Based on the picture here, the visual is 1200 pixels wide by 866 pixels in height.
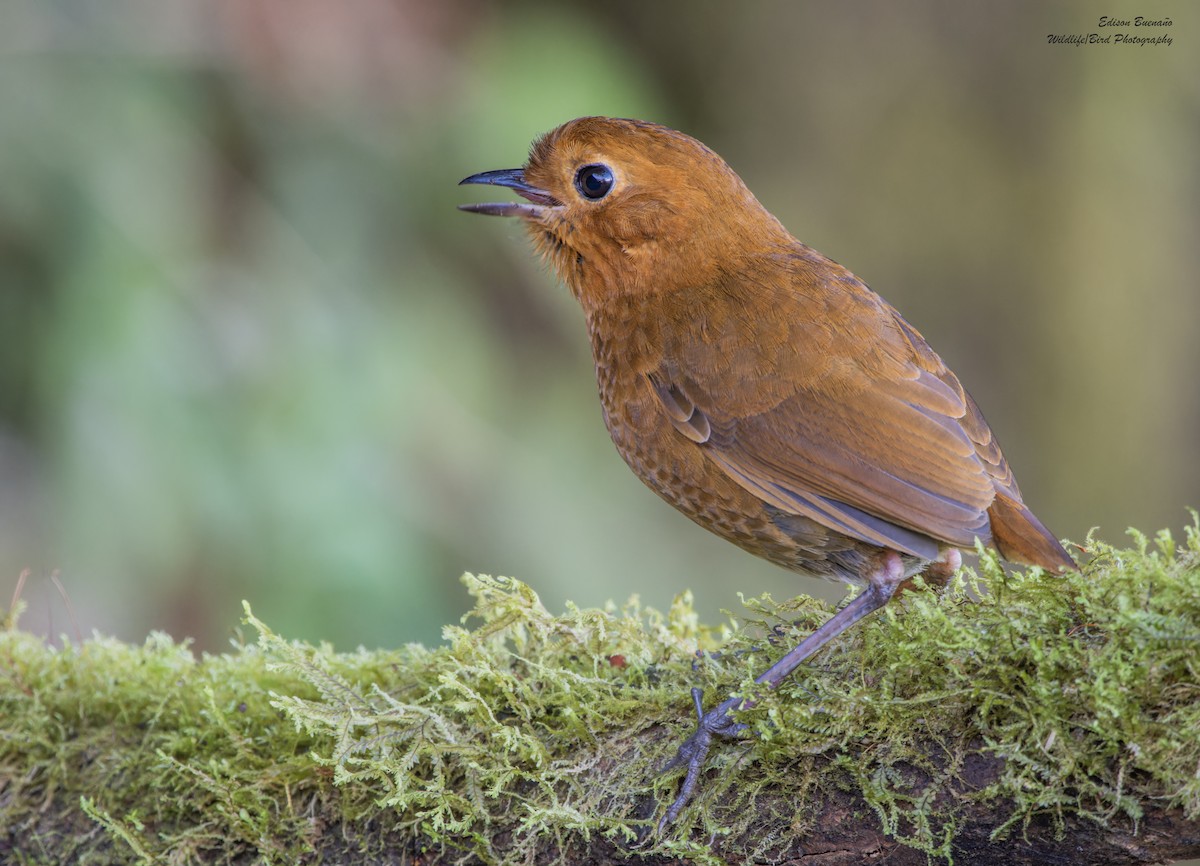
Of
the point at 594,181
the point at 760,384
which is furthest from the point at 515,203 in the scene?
the point at 760,384

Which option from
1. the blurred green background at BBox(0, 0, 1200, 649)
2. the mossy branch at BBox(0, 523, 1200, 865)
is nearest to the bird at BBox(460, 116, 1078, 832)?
the mossy branch at BBox(0, 523, 1200, 865)

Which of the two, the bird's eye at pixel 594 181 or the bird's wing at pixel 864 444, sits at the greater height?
the bird's eye at pixel 594 181

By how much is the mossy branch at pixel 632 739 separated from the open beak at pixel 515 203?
3.51ft

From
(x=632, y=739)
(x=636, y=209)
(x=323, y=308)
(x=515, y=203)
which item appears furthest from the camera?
(x=323, y=308)

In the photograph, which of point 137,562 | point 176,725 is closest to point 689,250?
point 176,725

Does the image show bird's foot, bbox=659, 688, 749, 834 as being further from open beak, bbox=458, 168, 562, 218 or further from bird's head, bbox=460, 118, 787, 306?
open beak, bbox=458, 168, 562, 218

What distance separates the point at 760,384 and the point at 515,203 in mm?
903

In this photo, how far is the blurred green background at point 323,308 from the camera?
387cm

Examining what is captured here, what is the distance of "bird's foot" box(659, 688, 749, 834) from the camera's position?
2.16m

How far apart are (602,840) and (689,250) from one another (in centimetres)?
153

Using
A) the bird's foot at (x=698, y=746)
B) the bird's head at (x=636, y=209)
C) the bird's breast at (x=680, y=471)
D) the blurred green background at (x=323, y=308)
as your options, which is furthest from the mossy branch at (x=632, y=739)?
the blurred green background at (x=323, y=308)

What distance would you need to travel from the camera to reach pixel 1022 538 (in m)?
2.60

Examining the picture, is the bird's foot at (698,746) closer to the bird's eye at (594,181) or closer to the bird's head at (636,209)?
the bird's head at (636,209)

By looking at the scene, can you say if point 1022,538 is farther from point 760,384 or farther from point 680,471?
point 680,471
